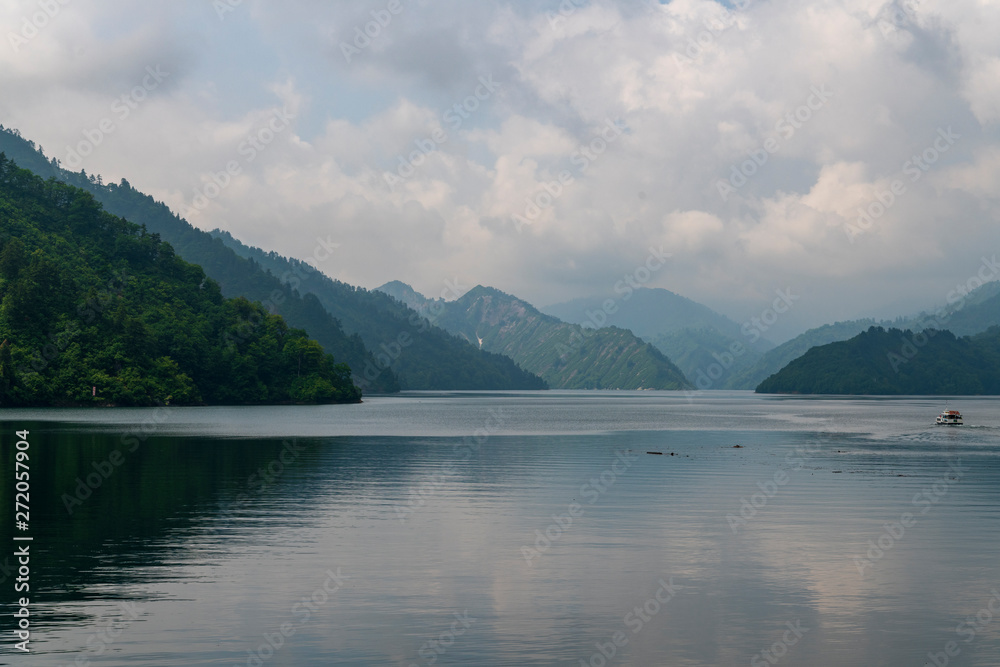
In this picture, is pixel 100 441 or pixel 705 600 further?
pixel 100 441

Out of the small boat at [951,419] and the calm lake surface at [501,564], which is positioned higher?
the calm lake surface at [501,564]

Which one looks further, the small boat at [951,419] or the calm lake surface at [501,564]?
the small boat at [951,419]

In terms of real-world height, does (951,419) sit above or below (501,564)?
below

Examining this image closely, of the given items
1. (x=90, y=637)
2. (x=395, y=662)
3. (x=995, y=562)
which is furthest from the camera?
(x=995, y=562)

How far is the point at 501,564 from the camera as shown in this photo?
119 ft

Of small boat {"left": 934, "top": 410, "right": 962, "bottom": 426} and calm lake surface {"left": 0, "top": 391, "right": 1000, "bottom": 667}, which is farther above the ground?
calm lake surface {"left": 0, "top": 391, "right": 1000, "bottom": 667}

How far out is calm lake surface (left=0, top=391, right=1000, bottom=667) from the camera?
25.0 meters

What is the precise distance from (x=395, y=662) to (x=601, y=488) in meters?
40.1

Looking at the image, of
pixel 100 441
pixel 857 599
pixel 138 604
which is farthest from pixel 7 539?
pixel 100 441

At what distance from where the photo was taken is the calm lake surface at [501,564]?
25.0m

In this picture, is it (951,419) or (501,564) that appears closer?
(501,564)

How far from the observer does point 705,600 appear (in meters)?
30.3

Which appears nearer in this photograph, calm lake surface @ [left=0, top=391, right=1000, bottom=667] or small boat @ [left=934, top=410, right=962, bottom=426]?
calm lake surface @ [left=0, top=391, right=1000, bottom=667]

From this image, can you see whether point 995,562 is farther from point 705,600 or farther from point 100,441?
point 100,441
